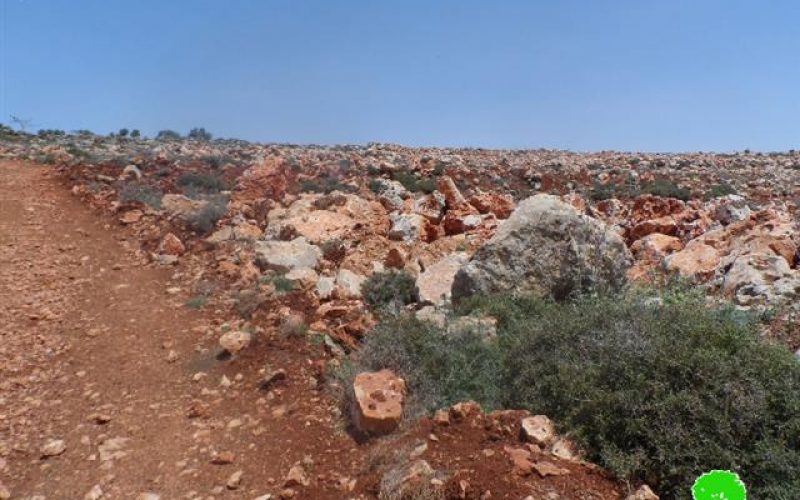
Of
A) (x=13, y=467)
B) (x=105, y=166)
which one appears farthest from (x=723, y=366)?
(x=105, y=166)

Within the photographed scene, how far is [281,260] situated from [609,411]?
206 inches

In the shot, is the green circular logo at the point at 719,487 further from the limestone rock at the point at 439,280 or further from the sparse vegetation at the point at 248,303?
the sparse vegetation at the point at 248,303

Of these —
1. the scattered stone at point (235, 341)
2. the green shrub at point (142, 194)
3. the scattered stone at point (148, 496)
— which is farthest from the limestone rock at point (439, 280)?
the green shrub at point (142, 194)

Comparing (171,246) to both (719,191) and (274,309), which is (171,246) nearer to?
(274,309)

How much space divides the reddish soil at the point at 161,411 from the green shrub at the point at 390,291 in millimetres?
1469

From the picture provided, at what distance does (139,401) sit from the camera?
517 cm

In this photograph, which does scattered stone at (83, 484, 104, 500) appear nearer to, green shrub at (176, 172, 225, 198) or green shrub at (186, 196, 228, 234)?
green shrub at (186, 196, 228, 234)

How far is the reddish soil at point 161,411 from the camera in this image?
155 inches

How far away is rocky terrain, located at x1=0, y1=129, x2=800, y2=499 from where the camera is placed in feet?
13.1

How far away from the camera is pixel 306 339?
5.88 metres

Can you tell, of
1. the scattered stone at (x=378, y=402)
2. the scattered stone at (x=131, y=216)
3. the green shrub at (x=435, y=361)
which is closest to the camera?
the scattered stone at (x=378, y=402)

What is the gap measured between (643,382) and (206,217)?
7689 millimetres

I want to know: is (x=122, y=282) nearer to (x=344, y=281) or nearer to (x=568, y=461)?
(x=344, y=281)

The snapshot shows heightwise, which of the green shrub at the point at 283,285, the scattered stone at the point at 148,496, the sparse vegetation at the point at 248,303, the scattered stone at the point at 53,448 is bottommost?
the scattered stone at the point at 148,496
